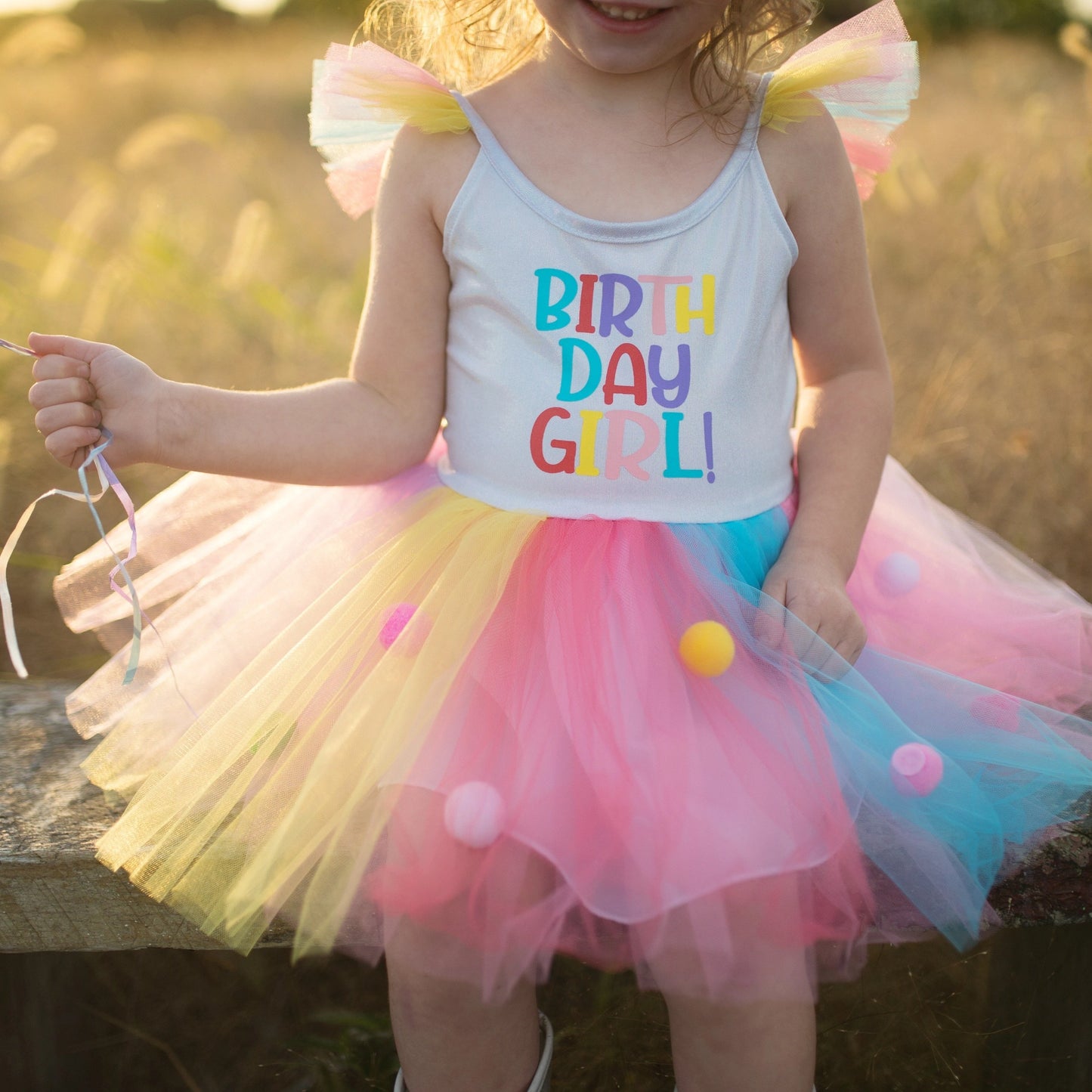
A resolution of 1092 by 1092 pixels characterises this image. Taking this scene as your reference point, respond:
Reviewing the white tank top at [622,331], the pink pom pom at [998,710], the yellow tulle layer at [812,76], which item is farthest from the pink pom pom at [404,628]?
the yellow tulle layer at [812,76]

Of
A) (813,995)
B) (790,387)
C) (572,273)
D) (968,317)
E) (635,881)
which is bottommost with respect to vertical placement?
(968,317)

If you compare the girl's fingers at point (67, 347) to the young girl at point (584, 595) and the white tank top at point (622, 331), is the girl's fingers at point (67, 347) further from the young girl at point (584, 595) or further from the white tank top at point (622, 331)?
the white tank top at point (622, 331)

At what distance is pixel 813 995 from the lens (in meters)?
0.83

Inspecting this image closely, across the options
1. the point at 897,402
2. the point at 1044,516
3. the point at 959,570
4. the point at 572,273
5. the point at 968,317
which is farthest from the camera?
the point at 968,317

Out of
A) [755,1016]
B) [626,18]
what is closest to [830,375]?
[626,18]

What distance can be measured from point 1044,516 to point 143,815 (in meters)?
1.62

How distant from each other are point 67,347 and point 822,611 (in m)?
0.70

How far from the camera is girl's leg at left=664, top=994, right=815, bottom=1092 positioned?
32.9 inches

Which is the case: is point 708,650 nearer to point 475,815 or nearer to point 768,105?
point 475,815

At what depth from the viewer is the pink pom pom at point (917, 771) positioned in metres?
0.84

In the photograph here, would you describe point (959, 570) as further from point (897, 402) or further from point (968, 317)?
point (968, 317)

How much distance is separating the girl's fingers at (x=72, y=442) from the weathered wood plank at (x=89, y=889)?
0.36 meters

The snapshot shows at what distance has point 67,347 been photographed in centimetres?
97

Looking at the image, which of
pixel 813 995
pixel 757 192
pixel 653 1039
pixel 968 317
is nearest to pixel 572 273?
pixel 757 192
